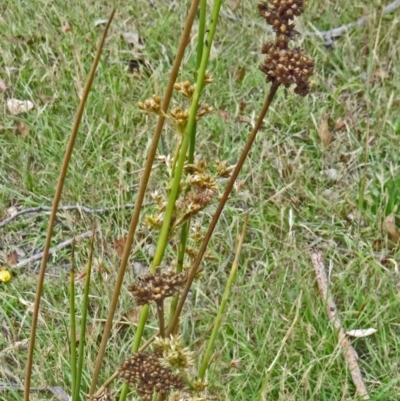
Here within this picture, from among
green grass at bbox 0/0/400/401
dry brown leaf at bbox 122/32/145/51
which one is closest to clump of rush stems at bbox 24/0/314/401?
green grass at bbox 0/0/400/401

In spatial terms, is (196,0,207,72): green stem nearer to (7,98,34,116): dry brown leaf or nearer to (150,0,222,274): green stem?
(150,0,222,274): green stem

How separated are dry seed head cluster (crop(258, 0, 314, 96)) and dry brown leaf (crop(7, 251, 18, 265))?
167 centimetres

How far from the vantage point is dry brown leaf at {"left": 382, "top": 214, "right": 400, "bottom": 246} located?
2.32 meters

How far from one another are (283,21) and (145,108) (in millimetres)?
211

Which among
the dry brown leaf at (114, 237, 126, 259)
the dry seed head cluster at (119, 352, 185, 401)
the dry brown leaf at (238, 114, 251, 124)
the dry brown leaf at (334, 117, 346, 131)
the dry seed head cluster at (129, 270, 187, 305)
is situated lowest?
the dry brown leaf at (114, 237, 126, 259)

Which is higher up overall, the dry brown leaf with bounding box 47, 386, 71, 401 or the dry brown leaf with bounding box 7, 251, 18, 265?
the dry brown leaf with bounding box 7, 251, 18, 265

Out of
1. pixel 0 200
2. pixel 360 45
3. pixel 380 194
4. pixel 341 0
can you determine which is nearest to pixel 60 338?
pixel 0 200

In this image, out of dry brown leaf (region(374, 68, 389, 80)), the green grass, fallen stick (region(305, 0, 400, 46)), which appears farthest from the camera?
fallen stick (region(305, 0, 400, 46))

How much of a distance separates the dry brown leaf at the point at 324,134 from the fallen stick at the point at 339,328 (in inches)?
26.3

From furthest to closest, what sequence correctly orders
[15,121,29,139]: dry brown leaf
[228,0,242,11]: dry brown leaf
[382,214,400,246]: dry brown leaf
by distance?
1. [228,0,242,11]: dry brown leaf
2. [15,121,29,139]: dry brown leaf
3. [382,214,400,246]: dry brown leaf

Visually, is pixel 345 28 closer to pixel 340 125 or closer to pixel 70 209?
pixel 340 125

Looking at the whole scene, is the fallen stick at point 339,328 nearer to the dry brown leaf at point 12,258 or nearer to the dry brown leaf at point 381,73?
the dry brown leaf at point 12,258

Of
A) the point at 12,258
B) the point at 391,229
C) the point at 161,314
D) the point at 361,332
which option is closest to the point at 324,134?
the point at 391,229

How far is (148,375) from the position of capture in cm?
84
